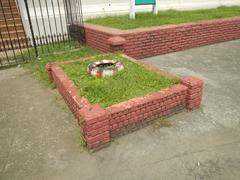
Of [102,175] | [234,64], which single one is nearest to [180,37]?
[234,64]

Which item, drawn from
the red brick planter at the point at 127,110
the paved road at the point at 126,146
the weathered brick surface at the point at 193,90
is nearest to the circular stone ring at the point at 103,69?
the red brick planter at the point at 127,110

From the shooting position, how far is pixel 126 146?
10.6 ft

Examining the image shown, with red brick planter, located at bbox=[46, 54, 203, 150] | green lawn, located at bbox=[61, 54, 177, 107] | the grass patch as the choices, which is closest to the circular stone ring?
green lawn, located at bbox=[61, 54, 177, 107]

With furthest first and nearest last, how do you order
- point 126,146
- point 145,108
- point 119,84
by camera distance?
point 119,84 < point 145,108 < point 126,146

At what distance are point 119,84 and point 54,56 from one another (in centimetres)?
368

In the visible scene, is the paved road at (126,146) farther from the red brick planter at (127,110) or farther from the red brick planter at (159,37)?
the red brick planter at (159,37)

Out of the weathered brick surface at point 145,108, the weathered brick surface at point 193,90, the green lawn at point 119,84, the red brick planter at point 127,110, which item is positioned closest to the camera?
the red brick planter at point 127,110

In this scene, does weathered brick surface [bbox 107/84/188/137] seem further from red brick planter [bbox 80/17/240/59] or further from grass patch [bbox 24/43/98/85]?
grass patch [bbox 24/43/98/85]

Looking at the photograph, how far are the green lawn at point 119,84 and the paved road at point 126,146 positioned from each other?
0.56 metres

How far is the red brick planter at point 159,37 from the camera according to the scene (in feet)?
20.7

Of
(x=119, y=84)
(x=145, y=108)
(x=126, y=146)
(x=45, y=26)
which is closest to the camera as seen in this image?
(x=126, y=146)

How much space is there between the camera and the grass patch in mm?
6101

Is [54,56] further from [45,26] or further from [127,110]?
[127,110]

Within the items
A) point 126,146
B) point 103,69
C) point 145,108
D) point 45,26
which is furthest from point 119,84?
point 45,26
